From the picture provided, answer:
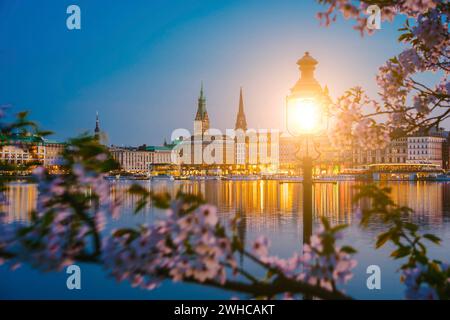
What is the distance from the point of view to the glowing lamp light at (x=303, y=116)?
4531mm

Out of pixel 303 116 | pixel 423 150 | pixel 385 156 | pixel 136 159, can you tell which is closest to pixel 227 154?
pixel 136 159

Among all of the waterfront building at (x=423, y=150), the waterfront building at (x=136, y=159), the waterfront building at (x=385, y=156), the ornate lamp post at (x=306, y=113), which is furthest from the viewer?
the waterfront building at (x=136, y=159)

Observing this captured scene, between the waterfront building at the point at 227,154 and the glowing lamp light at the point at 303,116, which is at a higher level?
the waterfront building at the point at 227,154

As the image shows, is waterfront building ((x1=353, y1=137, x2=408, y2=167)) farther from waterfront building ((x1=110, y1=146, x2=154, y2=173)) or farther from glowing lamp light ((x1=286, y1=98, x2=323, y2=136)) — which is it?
glowing lamp light ((x1=286, y1=98, x2=323, y2=136))

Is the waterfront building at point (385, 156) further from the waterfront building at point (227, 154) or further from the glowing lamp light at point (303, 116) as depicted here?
the glowing lamp light at point (303, 116)

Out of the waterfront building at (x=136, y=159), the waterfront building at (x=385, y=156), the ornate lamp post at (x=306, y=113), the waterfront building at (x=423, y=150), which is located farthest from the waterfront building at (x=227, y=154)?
the ornate lamp post at (x=306, y=113)

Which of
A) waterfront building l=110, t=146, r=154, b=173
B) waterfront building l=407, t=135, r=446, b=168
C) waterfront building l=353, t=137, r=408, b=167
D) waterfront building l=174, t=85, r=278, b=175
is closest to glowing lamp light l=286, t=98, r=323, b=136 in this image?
waterfront building l=353, t=137, r=408, b=167

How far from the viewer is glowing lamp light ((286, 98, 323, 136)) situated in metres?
4.53

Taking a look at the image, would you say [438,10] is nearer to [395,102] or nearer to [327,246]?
[395,102]

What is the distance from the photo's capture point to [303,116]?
4590 mm

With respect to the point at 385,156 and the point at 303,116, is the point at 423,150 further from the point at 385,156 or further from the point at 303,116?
the point at 303,116
